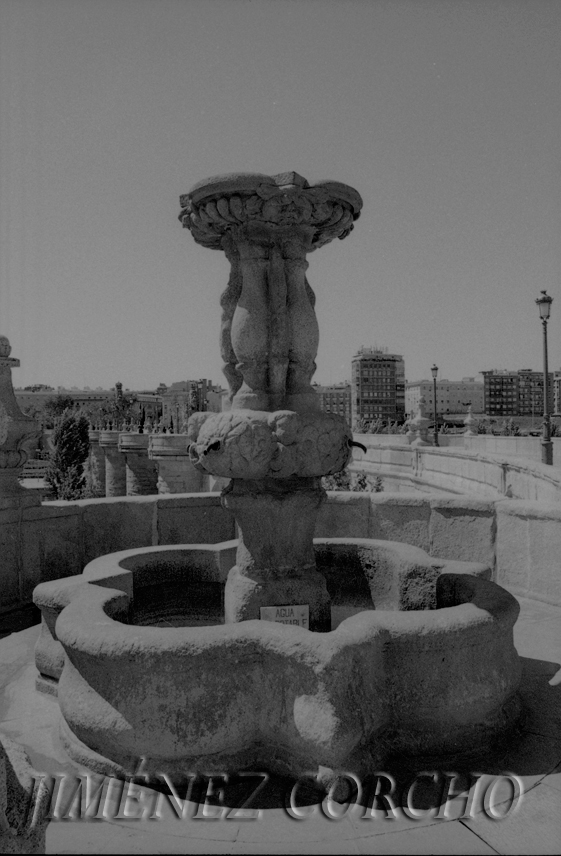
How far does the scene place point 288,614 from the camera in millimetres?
3750

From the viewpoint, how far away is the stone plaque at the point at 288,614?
373 centimetres

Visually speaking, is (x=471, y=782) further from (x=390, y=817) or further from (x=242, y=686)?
(x=242, y=686)

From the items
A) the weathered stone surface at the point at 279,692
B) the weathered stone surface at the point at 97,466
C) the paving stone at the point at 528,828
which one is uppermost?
the weathered stone surface at the point at 279,692

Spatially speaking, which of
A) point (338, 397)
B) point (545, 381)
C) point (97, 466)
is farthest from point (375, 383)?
point (545, 381)

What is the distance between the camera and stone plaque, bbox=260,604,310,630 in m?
3.73

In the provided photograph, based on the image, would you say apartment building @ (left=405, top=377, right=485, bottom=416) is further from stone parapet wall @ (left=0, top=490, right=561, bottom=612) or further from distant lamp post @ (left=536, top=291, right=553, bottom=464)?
stone parapet wall @ (left=0, top=490, right=561, bottom=612)

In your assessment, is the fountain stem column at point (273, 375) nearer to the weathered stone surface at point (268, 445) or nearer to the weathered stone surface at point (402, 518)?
the weathered stone surface at point (268, 445)

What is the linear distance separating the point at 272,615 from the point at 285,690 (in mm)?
1053

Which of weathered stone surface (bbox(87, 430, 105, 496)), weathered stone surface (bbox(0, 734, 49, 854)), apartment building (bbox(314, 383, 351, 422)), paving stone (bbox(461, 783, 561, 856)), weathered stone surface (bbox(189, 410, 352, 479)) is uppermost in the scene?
apartment building (bbox(314, 383, 351, 422))

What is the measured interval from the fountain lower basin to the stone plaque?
0.92m

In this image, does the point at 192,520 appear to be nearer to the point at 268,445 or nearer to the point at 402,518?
the point at 402,518

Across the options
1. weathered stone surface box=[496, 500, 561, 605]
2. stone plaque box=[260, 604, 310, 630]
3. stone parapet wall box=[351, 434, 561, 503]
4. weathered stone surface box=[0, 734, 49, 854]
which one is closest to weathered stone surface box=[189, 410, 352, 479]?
stone plaque box=[260, 604, 310, 630]

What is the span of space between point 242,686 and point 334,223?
2718 mm

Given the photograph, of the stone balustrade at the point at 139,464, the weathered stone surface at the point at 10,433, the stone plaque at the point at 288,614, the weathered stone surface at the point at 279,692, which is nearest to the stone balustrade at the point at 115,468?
the stone balustrade at the point at 139,464
